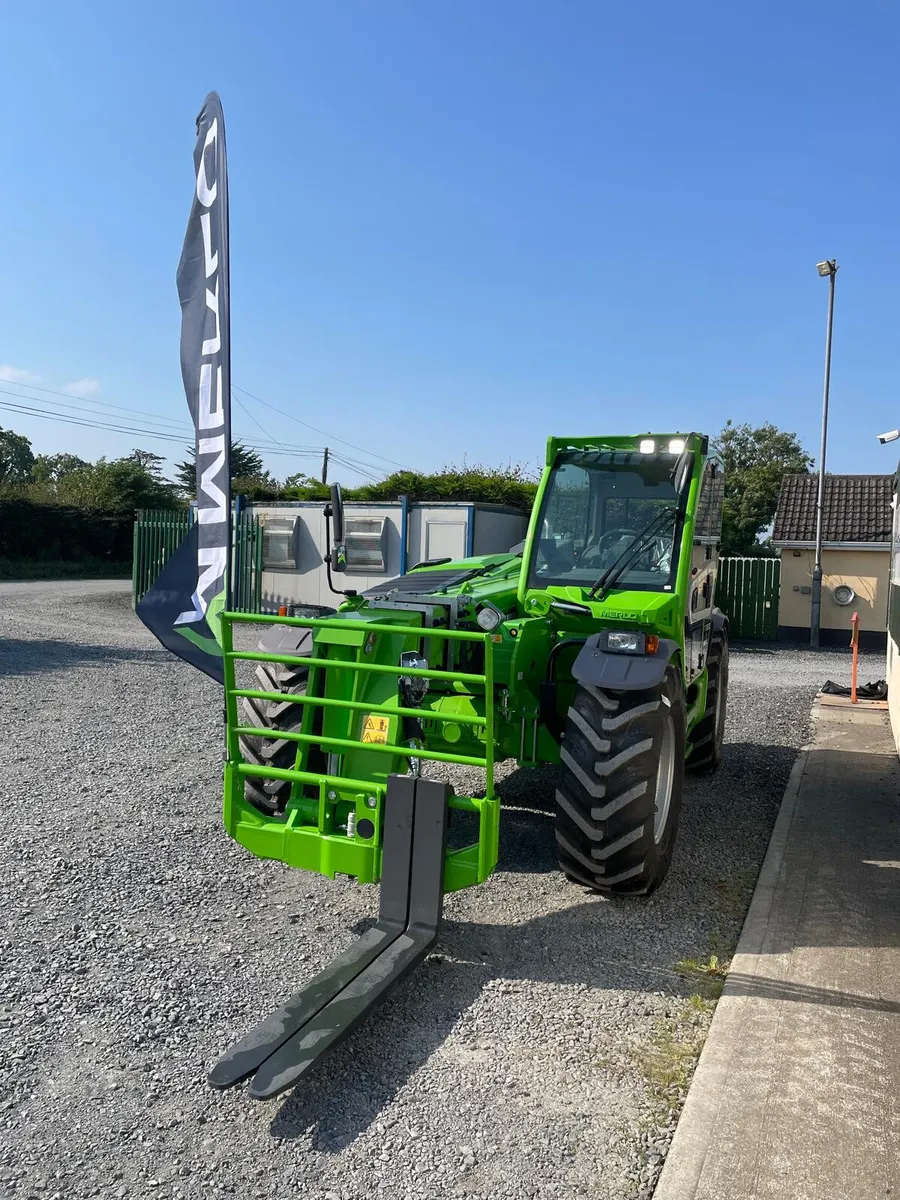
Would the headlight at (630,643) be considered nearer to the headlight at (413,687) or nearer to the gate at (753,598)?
the headlight at (413,687)

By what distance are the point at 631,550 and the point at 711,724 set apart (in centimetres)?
243

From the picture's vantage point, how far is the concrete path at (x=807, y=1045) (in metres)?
2.80

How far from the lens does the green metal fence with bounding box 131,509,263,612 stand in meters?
19.3

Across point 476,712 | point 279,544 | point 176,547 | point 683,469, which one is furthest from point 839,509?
point 476,712

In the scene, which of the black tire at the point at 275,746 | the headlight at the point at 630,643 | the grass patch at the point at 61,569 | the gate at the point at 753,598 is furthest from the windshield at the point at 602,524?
the grass patch at the point at 61,569

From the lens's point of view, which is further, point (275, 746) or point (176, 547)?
point (176, 547)

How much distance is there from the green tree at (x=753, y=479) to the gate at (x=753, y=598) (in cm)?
678

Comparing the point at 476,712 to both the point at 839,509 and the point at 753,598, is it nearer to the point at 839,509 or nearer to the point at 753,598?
the point at 753,598

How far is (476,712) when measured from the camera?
5531 millimetres

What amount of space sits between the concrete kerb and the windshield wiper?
190 cm

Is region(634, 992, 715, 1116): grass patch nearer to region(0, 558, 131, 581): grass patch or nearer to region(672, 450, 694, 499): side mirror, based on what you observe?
region(672, 450, 694, 499): side mirror

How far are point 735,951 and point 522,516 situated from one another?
15.5 metres

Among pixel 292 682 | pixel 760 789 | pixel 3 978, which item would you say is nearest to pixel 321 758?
pixel 292 682

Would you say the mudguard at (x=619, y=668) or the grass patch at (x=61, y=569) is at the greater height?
the mudguard at (x=619, y=668)
